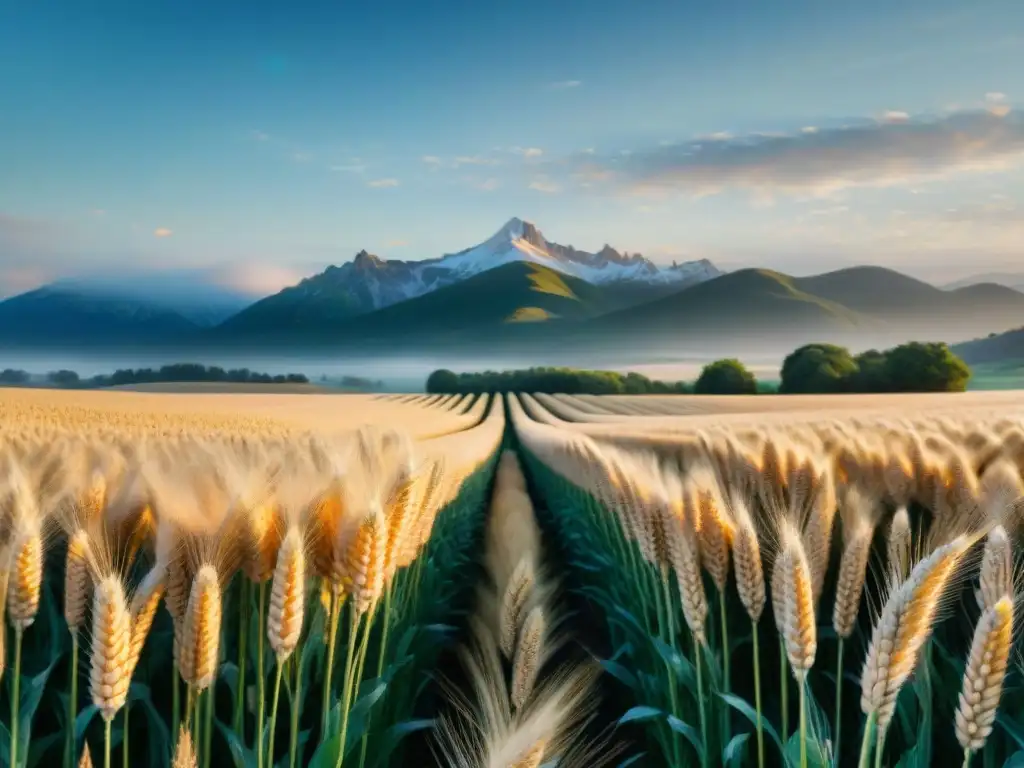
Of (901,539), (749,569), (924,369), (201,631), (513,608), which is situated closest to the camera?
(201,631)

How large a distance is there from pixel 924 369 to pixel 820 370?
20.0ft

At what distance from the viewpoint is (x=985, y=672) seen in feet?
4.40

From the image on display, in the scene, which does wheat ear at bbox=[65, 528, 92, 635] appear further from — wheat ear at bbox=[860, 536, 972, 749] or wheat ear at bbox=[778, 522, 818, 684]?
wheat ear at bbox=[860, 536, 972, 749]

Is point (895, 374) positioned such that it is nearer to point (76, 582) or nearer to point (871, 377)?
point (871, 377)

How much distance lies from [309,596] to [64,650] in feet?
2.06

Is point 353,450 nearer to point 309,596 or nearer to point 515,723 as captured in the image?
point 309,596

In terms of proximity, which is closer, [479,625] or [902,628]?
[902,628]

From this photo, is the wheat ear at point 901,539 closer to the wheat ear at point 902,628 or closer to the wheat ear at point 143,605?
the wheat ear at point 902,628

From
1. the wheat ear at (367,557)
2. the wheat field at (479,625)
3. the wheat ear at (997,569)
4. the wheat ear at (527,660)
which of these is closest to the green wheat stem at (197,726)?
the wheat field at (479,625)

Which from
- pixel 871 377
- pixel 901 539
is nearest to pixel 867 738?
pixel 901 539

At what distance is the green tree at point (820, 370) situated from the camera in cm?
4675

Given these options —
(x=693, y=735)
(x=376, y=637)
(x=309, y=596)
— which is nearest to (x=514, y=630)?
(x=376, y=637)

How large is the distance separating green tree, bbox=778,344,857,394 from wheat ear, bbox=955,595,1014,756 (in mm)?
47700

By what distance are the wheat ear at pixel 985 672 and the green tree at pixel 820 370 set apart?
47.7 m
